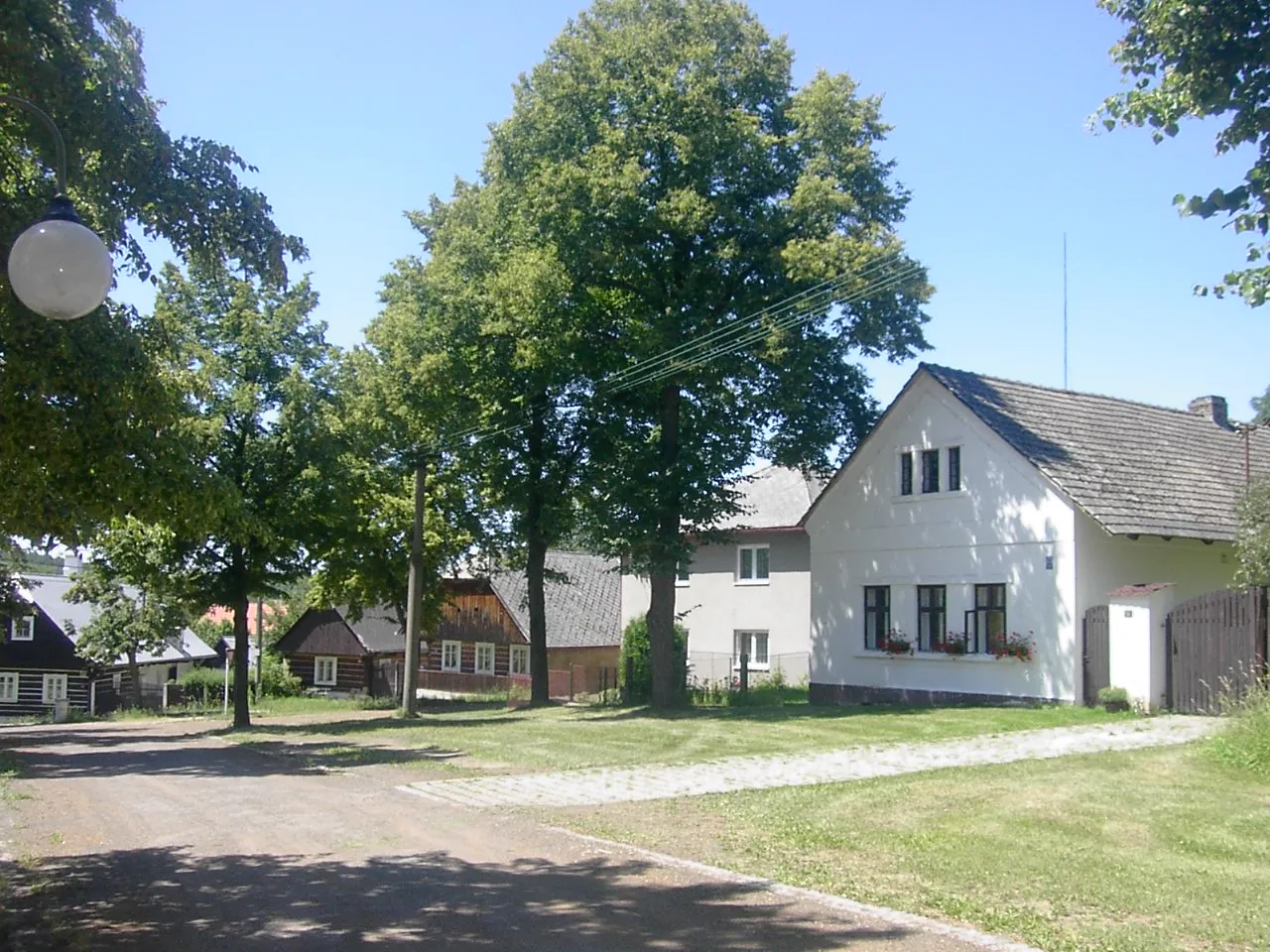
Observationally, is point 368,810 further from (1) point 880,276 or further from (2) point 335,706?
(2) point 335,706

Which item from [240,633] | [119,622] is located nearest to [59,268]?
[240,633]

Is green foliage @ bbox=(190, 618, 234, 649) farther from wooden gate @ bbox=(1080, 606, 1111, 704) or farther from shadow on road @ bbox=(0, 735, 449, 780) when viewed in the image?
wooden gate @ bbox=(1080, 606, 1111, 704)

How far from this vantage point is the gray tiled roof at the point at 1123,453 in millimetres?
24109

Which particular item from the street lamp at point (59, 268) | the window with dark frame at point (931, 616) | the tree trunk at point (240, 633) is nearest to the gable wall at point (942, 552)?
the window with dark frame at point (931, 616)

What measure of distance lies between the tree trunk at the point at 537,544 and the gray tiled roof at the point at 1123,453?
1063 centimetres

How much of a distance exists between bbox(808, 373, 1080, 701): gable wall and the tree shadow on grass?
16701mm

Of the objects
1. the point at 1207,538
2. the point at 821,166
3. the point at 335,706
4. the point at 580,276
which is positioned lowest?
the point at 335,706

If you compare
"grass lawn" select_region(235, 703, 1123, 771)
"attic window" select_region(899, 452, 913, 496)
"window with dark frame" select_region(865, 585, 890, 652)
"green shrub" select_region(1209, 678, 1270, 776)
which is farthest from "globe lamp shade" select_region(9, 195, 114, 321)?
"window with dark frame" select_region(865, 585, 890, 652)

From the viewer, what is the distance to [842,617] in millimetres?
29328

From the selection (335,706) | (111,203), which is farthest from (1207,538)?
(335,706)

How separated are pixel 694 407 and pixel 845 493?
434 cm

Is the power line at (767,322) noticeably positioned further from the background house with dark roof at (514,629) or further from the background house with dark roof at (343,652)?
the background house with dark roof at (343,652)

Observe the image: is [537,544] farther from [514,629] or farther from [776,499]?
[514,629]

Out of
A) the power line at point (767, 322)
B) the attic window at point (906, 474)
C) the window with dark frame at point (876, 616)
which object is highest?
the power line at point (767, 322)
